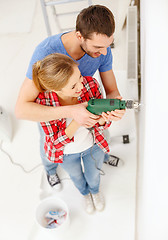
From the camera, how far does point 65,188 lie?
1.78 m

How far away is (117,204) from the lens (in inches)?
65.1

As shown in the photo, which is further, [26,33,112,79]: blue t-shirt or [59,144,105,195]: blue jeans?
[59,144,105,195]: blue jeans

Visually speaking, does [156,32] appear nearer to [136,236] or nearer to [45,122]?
[45,122]

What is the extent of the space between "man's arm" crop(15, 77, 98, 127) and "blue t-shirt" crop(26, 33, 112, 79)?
0.25 ft

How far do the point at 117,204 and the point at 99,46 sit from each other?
117cm

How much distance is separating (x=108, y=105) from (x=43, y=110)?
1.02ft

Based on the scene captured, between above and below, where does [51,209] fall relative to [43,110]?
below

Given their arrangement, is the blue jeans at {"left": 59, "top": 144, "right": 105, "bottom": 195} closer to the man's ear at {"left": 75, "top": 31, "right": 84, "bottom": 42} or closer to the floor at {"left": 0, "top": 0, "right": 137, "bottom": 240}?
the floor at {"left": 0, "top": 0, "right": 137, "bottom": 240}

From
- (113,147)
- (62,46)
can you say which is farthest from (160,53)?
(113,147)

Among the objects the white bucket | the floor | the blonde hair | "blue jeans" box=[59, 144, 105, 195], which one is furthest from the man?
the floor

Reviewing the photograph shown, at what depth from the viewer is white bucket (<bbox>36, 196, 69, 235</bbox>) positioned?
1.45 metres

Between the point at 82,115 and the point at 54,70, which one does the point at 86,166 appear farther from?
the point at 54,70

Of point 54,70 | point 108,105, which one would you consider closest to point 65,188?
point 108,105

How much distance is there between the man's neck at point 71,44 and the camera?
41.5 inches
